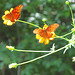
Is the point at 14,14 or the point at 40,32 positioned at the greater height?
the point at 14,14

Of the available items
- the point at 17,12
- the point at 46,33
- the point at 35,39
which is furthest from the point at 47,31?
the point at 35,39

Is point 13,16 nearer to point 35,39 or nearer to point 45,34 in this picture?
point 45,34

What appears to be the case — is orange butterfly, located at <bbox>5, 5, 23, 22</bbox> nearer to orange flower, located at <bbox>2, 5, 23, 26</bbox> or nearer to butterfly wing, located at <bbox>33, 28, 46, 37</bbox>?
orange flower, located at <bbox>2, 5, 23, 26</bbox>

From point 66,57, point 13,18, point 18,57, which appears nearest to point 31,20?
point 18,57

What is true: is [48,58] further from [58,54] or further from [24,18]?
[24,18]

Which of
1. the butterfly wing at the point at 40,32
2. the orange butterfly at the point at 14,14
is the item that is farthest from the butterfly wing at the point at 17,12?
the butterfly wing at the point at 40,32

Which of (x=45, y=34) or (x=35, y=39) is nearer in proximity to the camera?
(x=45, y=34)

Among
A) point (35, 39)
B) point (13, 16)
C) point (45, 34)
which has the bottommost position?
point (45, 34)

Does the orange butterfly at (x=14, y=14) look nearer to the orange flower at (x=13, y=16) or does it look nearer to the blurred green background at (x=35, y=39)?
the orange flower at (x=13, y=16)

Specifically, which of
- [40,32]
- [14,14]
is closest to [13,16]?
[14,14]
